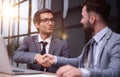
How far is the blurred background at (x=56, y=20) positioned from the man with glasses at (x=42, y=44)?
0.26 ft

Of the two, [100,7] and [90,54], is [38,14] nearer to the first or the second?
[100,7]

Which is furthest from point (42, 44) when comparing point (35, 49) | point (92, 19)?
point (92, 19)

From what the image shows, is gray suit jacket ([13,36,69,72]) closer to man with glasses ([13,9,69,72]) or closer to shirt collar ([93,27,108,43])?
man with glasses ([13,9,69,72])

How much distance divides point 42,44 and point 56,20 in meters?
0.33

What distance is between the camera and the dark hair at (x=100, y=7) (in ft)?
6.94

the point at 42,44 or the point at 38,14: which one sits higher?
the point at 38,14

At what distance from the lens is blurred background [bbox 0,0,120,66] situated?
8.81 ft

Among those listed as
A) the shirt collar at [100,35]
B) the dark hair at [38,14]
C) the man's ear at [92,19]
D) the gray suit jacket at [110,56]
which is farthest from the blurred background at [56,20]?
the gray suit jacket at [110,56]

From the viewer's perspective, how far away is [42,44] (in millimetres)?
2955

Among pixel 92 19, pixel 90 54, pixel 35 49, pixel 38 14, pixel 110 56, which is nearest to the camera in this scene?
pixel 110 56

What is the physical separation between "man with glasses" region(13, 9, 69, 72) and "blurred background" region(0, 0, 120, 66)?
0.08 meters

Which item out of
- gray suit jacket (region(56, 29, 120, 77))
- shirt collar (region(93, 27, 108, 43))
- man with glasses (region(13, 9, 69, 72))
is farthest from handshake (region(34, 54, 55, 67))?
shirt collar (region(93, 27, 108, 43))

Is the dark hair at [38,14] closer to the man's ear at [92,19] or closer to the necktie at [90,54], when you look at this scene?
the man's ear at [92,19]

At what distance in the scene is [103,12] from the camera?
2117 mm
